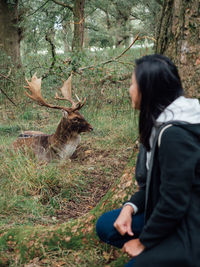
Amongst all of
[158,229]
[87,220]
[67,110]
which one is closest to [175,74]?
[158,229]

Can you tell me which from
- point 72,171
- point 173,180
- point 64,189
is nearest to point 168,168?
point 173,180

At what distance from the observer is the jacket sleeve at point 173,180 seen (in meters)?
1.56

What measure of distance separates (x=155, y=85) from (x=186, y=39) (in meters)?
1.11

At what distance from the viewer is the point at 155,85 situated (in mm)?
1680

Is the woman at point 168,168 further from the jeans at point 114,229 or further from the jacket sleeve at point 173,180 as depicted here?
the jeans at point 114,229

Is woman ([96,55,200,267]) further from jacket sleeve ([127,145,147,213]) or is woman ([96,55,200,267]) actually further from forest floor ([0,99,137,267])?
forest floor ([0,99,137,267])

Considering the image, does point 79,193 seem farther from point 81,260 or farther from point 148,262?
point 148,262

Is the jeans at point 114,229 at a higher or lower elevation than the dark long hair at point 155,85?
lower

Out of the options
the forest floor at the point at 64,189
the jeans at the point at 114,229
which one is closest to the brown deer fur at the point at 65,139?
the forest floor at the point at 64,189

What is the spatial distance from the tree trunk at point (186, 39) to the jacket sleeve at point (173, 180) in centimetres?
113

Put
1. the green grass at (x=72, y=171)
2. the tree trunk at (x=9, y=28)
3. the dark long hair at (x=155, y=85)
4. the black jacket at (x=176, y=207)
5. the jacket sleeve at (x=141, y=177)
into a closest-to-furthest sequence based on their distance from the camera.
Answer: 1. the black jacket at (x=176, y=207)
2. the dark long hair at (x=155, y=85)
3. the jacket sleeve at (x=141, y=177)
4. the green grass at (x=72, y=171)
5. the tree trunk at (x=9, y=28)

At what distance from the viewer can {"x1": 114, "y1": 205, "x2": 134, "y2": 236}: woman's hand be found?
195 centimetres

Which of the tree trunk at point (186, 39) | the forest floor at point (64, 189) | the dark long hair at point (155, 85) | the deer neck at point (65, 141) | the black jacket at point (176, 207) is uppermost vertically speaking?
the tree trunk at point (186, 39)

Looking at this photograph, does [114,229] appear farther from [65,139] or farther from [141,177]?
[65,139]
